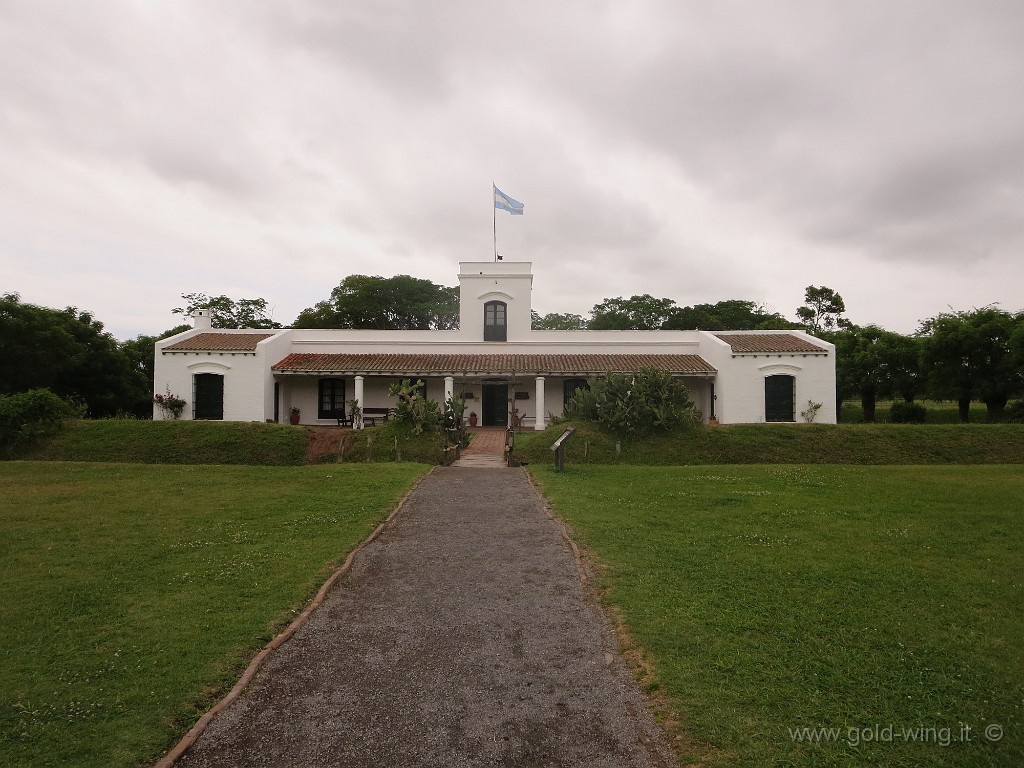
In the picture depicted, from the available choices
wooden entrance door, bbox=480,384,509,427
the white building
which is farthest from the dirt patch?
wooden entrance door, bbox=480,384,509,427

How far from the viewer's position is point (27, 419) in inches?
637

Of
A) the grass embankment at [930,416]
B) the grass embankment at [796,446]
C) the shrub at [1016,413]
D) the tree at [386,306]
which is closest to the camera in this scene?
the grass embankment at [796,446]

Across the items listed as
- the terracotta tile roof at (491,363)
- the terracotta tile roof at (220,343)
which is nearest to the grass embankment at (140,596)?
the terracotta tile roof at (491,363)

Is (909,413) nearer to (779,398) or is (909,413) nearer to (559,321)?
(779,398)

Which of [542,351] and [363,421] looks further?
[542,351]

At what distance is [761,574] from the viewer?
582 centimetres

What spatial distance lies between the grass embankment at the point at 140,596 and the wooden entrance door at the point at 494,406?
13.9 m

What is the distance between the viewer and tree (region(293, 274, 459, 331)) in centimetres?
4769

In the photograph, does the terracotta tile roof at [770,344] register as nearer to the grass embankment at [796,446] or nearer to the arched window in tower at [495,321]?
the grass embankment at [796,446]

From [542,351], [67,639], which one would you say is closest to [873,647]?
[67,639]

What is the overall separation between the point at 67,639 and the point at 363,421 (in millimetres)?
18376

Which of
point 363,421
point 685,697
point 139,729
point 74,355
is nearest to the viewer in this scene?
point 139,729

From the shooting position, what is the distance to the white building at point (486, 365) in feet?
73.2

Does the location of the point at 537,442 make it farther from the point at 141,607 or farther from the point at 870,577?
the point at 141,607
